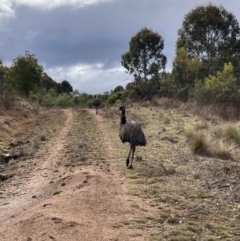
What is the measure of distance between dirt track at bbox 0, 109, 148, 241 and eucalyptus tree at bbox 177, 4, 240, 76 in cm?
3443

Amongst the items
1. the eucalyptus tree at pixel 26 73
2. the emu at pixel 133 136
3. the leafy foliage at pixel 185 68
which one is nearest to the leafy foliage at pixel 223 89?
the leafy foliage at pixel 185 68

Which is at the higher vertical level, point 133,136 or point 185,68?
point 185,68

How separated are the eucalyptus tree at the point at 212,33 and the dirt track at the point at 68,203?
34.4m

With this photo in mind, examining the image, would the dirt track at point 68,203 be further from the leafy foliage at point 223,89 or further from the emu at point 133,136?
the leafy foliage at point 223,89

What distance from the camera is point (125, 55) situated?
50438 millimetres

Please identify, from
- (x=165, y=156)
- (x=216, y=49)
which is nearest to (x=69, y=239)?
(x=165, y=156)

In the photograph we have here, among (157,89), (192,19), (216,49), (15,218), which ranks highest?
(192,19)

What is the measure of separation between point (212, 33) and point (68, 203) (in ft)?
136

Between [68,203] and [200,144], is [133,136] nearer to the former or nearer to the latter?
[200,144]

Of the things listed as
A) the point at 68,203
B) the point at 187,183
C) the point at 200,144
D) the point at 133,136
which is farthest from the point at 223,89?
the point at 68,203

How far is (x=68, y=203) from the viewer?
304 inches

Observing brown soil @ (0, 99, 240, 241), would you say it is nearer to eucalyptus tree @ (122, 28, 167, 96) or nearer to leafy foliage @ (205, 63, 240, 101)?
leafy foliage @ (205, 63, 240, 101)

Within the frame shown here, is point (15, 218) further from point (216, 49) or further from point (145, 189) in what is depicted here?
point (216, 49)

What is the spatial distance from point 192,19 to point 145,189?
4023 cm
